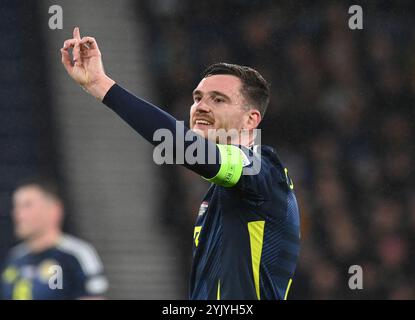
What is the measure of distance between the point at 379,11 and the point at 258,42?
149cm

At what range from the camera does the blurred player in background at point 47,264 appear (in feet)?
20.8

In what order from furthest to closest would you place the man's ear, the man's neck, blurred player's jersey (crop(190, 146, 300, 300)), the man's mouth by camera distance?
the man's neck
the man's ear
the man's mouth
blurred player's jersey (crop(190, 146, 300, 300))

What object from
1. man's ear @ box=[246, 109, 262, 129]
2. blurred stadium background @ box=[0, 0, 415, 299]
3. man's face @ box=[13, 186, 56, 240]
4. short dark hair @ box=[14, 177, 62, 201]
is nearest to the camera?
man's ear @ box=[246, 109, 262, 129]

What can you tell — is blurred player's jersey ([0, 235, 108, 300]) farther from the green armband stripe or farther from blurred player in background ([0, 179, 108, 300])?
the green armband stripe

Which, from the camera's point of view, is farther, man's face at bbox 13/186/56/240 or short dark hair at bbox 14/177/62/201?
short dark hair at bbox 14/177/62/201

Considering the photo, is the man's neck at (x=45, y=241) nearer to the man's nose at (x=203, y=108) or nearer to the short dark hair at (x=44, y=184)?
the short dark hair at (x=44, y=184)

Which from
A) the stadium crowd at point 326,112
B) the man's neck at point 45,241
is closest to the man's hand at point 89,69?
the man's neck at point 45,241

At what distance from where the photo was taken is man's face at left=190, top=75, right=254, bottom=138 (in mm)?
3648

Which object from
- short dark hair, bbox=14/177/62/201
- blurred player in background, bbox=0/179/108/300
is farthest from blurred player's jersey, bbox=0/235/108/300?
short dark hair, bbox=14/177/62/201

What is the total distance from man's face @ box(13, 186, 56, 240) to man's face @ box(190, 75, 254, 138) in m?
3.29

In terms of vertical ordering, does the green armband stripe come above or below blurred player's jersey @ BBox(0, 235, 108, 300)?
below

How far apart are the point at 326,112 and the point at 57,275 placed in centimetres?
433

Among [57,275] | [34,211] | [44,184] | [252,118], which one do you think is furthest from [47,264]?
[252,118]

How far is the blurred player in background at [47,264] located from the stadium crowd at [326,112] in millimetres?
2086
